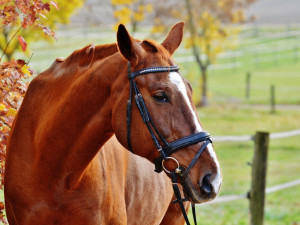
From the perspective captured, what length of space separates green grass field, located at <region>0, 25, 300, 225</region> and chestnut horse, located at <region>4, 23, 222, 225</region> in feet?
14.5

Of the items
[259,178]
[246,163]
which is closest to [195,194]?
[259,178]

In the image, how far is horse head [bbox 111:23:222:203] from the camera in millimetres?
2854

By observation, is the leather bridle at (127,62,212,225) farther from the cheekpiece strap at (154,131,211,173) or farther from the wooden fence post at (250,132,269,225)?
the wooden fence post at (250,132,269,225)

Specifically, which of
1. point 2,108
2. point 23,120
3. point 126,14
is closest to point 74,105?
point 23,120

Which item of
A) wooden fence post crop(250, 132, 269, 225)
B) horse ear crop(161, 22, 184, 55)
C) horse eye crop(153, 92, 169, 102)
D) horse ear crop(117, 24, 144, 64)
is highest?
horse ear crop(117, 24, 144, 64)

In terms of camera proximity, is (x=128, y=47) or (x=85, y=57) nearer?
(x=128, y=47)

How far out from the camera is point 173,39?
337 cm

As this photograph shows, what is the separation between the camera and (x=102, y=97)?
10.4ft

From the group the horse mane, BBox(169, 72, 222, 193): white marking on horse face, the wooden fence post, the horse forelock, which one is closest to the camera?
BBox(169, 72, 222, 193): white marking on horse face

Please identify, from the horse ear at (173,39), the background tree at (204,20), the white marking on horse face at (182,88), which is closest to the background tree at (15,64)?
the horse ear at (173,39)

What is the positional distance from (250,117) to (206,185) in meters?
16.4

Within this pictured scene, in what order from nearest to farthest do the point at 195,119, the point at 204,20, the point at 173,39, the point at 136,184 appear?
the point at 195,119
the point at 173,39
the point at 136,184
the point at 204,20

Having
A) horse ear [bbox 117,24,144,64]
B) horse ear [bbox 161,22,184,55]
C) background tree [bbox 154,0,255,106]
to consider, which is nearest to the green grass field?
background tree [bbox 154,0,255,106]

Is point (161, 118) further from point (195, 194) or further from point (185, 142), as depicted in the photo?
point (195, 194)
